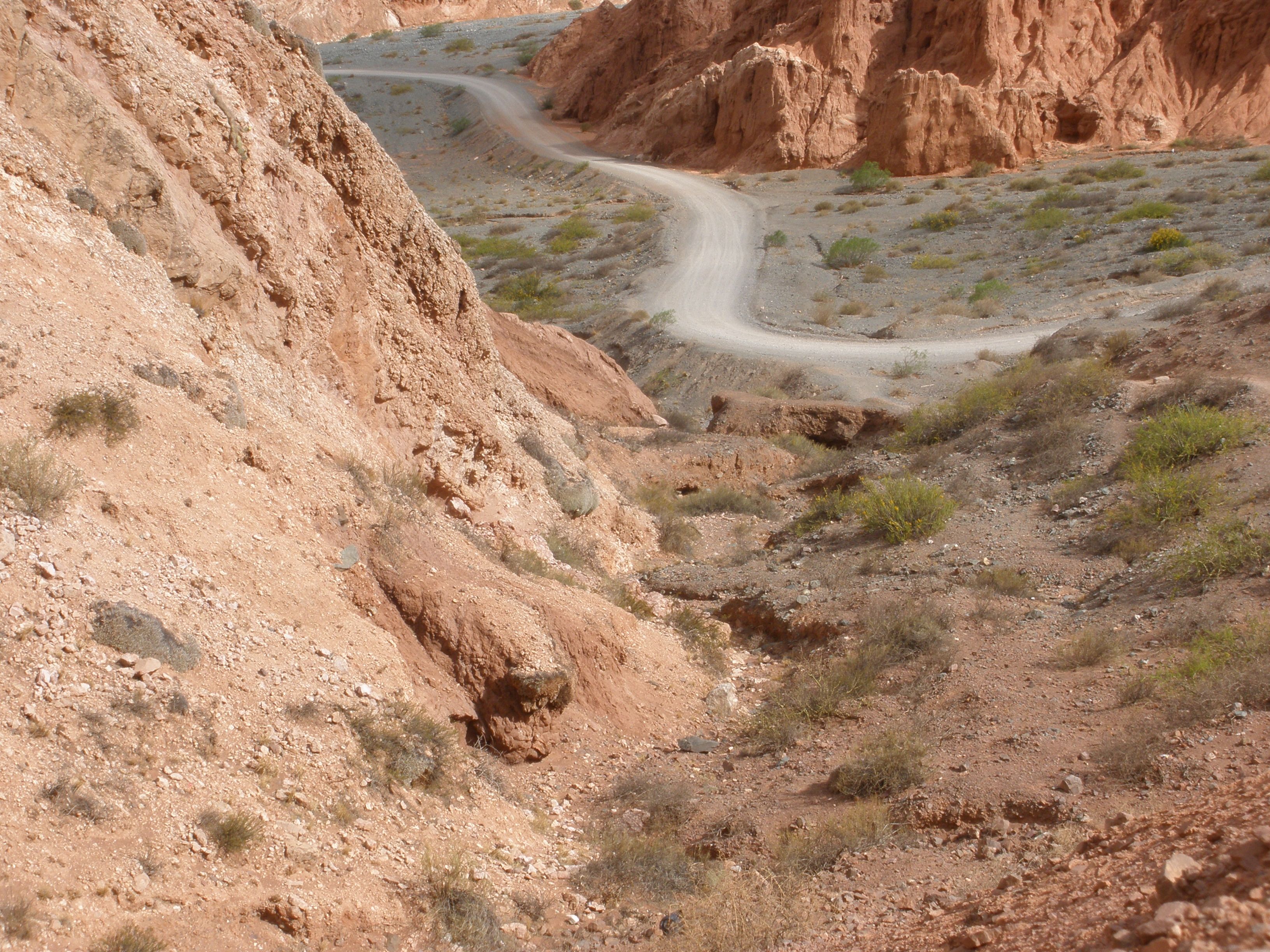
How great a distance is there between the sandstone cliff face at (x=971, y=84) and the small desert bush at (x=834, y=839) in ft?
119

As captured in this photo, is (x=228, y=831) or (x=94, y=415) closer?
(x=228, y=831)

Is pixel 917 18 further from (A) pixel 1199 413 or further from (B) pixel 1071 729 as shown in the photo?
(B) pixel 1071 729

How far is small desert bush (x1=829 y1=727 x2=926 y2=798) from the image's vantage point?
617 centimetres

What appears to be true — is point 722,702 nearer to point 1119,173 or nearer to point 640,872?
point 640,872

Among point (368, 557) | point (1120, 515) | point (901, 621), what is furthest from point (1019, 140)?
point (368, 557)

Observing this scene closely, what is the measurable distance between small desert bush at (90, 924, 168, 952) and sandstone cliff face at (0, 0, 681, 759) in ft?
6.96

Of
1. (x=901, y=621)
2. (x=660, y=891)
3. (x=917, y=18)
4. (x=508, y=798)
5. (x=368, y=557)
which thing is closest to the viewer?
(x=660, y=891)

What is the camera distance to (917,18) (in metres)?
41.6

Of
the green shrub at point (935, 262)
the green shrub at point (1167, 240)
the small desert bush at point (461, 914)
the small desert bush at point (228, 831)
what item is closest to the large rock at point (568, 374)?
the small desert bush at point (461, 914)

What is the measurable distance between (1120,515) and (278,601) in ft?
26.3

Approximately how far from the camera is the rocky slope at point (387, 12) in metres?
71.6

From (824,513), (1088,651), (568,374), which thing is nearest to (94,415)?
(1088,651)

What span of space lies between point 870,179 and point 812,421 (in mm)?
23812

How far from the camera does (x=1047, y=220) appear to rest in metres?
30.4
